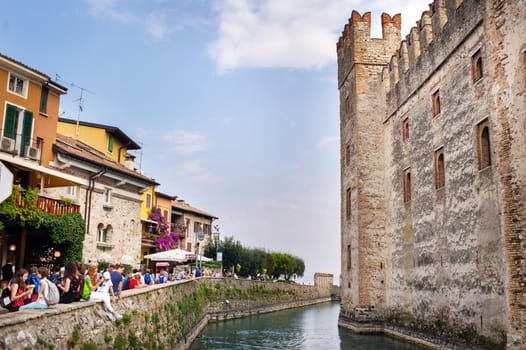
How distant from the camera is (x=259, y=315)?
3472cm

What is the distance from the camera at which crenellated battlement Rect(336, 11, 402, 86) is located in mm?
24938

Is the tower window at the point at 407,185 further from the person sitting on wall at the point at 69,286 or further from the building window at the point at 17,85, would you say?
the building window at the point at 17,85

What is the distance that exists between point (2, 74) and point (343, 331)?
18.1 m

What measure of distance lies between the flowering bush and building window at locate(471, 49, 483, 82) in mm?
24822

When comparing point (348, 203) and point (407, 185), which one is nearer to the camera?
point (407, 185)

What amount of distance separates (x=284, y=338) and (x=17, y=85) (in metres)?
15.4

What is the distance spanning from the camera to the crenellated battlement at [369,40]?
24.9 meters

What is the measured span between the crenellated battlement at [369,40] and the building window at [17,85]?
585 inches

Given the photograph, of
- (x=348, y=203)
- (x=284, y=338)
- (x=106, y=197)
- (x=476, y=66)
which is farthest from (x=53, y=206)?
(x=476, y=66)

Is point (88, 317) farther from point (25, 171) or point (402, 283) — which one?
point (402, 283)

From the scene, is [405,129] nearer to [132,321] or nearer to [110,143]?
[132,321]

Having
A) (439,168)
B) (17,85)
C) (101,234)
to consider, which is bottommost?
(101,234)

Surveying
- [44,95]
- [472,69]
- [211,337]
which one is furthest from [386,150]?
[44,95]

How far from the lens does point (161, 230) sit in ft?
120
